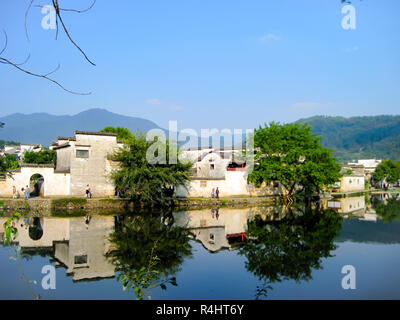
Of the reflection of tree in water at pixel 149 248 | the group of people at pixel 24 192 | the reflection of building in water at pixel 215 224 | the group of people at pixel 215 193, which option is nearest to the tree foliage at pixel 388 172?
the group of people at pixel 215 193

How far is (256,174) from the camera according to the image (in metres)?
28.5

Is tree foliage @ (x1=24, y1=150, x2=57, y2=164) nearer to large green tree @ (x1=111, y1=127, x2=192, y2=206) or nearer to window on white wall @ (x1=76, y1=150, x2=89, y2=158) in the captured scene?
window on white wall @ (x1=76, y1=150, x2=89, y2=158)

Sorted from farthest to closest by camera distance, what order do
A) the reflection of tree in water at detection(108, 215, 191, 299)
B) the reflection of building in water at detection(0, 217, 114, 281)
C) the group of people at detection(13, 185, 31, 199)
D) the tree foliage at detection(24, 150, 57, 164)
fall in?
the tree foliage at detection(24, 150, 57, 164) < the group of people at detection(13, 185, 31, 199) < the reflection of building in water at detection(0, 217, 114, 281) < the reflection of tree in water at detection(108, 215, 191, 299)

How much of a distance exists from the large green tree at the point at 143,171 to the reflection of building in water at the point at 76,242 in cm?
445

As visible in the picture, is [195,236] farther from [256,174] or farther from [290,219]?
[256,174]

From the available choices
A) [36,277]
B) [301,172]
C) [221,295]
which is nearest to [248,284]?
[221,295]

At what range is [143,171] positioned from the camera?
75.0 feet

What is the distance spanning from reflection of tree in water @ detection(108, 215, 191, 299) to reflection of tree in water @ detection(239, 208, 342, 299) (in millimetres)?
2442

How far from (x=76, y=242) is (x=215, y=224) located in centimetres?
759

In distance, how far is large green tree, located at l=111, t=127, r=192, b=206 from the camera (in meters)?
22.9

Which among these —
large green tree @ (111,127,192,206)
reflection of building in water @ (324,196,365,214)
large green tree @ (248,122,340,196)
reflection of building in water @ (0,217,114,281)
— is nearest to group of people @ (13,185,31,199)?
reflection of building in water @ (0,217,114,281)

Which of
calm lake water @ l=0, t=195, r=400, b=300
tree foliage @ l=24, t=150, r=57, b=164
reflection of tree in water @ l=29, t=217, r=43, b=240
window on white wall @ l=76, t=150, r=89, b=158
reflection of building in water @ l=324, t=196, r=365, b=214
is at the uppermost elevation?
tree foliage @ l=24, t=150, r=57, b=164

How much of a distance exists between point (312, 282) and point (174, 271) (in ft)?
12.8
